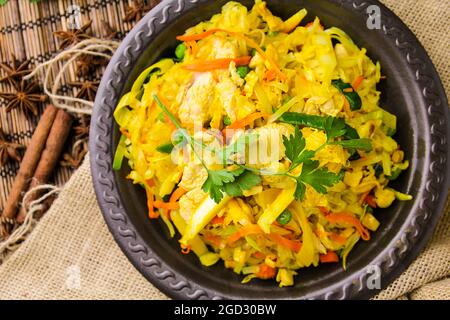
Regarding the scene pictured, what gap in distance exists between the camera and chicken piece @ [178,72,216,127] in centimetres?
335

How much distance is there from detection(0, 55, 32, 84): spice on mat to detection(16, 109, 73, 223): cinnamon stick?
387 mm

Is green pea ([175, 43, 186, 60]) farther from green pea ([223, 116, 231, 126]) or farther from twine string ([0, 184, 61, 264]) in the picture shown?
twine string ([0, 184, 61, 264])

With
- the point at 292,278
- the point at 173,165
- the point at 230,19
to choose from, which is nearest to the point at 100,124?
the point at 173,165

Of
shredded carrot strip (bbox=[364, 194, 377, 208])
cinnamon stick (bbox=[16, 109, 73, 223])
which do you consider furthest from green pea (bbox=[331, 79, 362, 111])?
cinnamon stick (bbox=[16, 109, 73, 223])

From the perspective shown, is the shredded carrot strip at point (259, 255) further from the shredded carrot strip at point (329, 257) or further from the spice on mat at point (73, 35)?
the spice on mat at point (73, 35)

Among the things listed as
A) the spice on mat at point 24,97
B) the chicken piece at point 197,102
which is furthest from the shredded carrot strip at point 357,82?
the spice on mat at point 24,97

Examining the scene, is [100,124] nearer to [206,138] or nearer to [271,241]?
[206,138]

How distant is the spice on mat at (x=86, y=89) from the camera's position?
4.20 m

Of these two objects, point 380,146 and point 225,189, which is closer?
point 225,189

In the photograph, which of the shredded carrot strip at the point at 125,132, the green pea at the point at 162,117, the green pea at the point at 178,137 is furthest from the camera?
the shredded carrot strip at the point at 125,132

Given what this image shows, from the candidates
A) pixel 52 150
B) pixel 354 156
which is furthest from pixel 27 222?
pixel 354 156

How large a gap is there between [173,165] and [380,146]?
46.2 inches

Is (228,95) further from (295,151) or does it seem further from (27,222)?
(27,222)

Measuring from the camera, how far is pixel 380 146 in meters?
3.47
